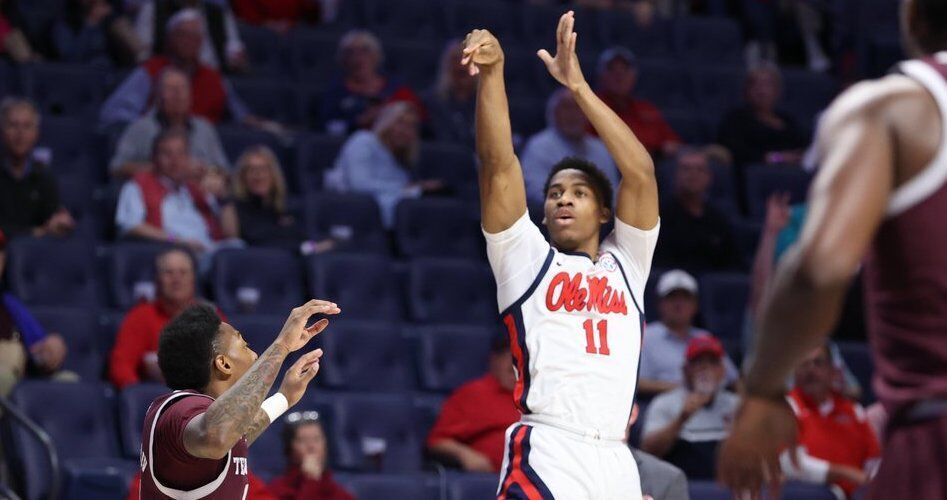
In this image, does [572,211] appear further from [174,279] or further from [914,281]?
[174,279]

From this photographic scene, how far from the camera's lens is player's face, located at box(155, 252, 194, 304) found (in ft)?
26.3

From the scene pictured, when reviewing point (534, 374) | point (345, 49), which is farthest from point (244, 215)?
point (534, 374)

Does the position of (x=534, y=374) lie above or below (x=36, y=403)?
above

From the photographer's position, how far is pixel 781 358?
7.72ft

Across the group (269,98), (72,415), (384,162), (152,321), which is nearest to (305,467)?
(72,415)

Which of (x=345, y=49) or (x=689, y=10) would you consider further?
(x=689, y=10)

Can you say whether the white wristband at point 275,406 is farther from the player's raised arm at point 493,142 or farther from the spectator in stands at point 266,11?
the spectator in stands at point 266,11

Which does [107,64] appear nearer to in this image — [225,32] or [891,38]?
[225,32]

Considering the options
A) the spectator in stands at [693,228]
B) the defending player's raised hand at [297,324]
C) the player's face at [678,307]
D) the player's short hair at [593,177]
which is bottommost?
the player's face at [678,307]

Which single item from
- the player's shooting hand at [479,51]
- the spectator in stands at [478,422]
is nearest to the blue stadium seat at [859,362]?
the spectator in stands at [478,422]

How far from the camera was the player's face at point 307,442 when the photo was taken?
6.98 m

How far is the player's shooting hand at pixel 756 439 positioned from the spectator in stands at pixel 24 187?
677 cm

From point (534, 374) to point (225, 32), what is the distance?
23.2 feet

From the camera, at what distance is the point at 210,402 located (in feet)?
13.6
